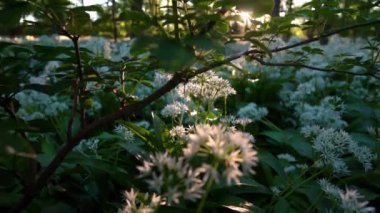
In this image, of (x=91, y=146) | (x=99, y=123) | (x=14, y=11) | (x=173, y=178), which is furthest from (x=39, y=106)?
(x=173, y=178)

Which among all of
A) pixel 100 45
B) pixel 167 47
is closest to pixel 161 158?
pixel 167 47

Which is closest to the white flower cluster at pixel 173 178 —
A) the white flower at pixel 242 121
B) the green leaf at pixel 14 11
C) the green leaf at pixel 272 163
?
the green leaf at pixel 14 11

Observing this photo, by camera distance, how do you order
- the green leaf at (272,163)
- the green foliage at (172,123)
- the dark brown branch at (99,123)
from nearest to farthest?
1. the green foliage at (172,123)
2. the dark brown branch at (99,123)
3. the green leaf at (272,163)

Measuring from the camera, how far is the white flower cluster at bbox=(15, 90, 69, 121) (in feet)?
12.4

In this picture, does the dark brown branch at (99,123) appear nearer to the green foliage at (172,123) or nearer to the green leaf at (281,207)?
the green foliage at (172,123)

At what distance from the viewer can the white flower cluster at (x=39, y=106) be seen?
3.77 metres

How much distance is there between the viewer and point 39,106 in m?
4.38

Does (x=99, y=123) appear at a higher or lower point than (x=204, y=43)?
lower

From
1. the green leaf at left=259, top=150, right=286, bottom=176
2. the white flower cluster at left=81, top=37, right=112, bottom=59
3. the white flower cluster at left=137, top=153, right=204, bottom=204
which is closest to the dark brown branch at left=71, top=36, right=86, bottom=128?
the white flower cluster at left=137, top=153, right=204, bottom=204

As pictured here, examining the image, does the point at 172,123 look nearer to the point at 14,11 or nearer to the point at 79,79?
the point at 79,79

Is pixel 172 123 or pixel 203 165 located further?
pixel 172 123

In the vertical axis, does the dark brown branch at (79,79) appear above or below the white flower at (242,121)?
above

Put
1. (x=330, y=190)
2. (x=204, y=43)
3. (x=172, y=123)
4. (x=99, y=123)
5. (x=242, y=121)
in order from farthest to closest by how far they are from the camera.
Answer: (x=172, y=123)
(x=242, y=121)
(x=330, y=190)
(x=99, y=123)
(x=204, y=43)

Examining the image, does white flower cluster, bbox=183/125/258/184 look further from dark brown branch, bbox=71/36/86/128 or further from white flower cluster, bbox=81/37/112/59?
white flower cluster, bbox=81/37/112/59
